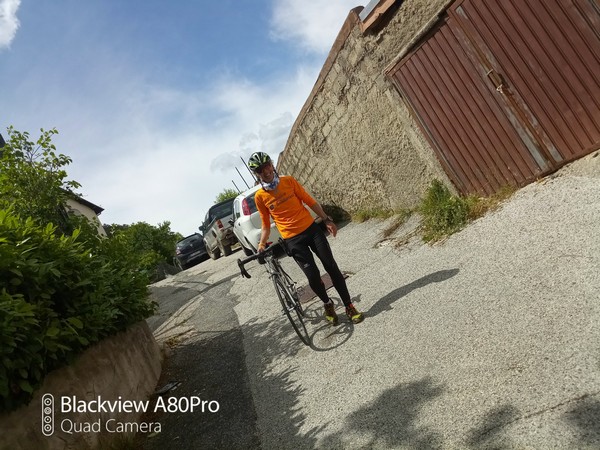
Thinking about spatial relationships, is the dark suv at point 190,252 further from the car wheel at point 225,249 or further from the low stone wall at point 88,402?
the low stone wall at point 88,402

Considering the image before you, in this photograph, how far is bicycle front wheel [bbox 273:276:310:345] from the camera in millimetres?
4855

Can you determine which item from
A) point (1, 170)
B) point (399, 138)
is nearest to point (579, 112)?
point (399, 138)

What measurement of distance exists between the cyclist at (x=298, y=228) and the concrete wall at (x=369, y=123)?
2884mm

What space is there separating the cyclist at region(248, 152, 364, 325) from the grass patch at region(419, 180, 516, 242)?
6.17 ft

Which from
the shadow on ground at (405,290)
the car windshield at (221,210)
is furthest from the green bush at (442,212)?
the car windshield at (221,210)

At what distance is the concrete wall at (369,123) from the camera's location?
21.5ft

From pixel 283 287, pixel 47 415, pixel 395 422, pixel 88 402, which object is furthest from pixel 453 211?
pixel 47 415

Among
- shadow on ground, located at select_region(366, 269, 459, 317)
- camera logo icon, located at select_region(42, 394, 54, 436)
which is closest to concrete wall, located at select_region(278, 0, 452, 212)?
shadow on ground, located at select_region(366, 269, 459, 317)

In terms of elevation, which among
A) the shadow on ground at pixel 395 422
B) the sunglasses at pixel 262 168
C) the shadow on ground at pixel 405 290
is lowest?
the shadow on ground at pixel 395 422

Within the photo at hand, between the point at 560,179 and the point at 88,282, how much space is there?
206 inches

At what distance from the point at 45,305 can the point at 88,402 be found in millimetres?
896

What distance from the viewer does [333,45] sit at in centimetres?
769

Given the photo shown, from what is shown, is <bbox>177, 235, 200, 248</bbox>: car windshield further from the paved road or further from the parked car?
the paved road

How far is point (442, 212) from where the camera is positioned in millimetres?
6230
